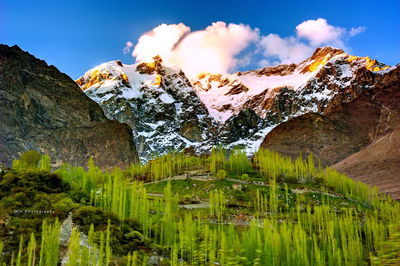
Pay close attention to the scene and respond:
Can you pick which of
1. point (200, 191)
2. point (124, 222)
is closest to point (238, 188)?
point (200, 191)

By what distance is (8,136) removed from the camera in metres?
170

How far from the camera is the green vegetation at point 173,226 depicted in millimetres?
25469

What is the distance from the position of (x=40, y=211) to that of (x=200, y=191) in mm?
61881

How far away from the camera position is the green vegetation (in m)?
25.5

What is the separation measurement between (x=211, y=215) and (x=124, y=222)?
30.6m

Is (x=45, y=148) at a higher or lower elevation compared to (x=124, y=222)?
higher

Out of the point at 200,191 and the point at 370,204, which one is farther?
the point at 370,204

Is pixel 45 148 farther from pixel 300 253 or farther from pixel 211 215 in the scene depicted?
pixel 300 253

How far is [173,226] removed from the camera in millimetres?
43188

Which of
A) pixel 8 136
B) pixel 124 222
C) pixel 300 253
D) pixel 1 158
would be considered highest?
pixel 8 136

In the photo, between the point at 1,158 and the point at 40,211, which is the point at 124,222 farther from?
the point at 1,158

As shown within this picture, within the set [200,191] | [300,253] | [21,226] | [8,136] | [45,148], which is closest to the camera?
[21,226]

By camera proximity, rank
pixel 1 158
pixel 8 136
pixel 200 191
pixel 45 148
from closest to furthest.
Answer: pixel 200 191, pixel 1 158, pixel 8 136, pixel 45 148

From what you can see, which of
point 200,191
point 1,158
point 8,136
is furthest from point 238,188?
point 8,136
